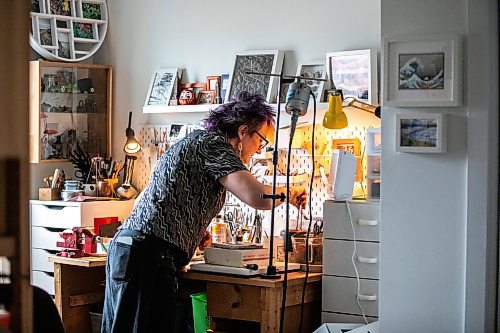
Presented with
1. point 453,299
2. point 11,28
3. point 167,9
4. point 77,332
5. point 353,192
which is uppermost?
point 167,9

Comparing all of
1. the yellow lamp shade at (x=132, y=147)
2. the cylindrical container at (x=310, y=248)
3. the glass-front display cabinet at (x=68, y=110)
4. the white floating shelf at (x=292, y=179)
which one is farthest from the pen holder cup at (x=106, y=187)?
the cylindrical container at (x=310, y=248)

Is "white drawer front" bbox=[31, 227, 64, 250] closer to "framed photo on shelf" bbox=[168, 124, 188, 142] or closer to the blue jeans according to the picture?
"framed photo on shelf" bbox=[168, 124, 188, 142]

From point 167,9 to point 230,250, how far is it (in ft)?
6.31

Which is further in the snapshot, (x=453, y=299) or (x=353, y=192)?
(x=353, y=192)

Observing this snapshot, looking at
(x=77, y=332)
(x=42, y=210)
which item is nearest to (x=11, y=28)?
(x=77, y=332)

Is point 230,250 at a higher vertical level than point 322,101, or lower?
lower

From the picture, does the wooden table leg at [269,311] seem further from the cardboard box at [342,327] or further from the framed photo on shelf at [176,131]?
the framed photo on shelf at [176,131]

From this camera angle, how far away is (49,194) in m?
5.42

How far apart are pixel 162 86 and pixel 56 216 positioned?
103 cm

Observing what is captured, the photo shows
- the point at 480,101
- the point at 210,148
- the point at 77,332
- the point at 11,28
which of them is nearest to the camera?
the point at 11,28

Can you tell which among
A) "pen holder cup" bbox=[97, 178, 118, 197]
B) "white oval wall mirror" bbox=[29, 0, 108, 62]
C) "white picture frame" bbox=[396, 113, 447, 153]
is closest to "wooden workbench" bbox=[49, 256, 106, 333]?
"pen holder cup" bbox=[97, 178, 118, 197]

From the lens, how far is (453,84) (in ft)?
10.9

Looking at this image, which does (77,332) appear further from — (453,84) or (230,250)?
(453,84)

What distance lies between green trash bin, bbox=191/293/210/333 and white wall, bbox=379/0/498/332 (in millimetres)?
1091
